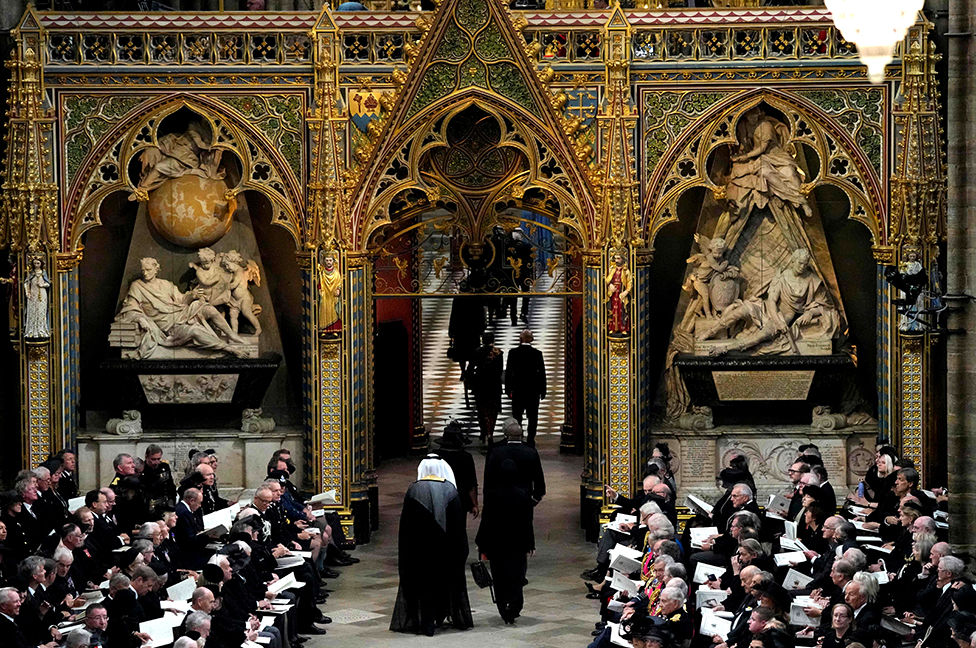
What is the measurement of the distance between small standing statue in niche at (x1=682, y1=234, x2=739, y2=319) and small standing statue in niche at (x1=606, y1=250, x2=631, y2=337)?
1.13 m

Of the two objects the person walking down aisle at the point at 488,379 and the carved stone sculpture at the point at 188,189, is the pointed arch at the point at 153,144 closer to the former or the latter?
the carved stone sculpture at the point at 188,189

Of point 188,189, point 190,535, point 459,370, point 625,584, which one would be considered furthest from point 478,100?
point 459,370

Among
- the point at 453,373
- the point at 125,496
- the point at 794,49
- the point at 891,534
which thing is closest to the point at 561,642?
the point at 891,534

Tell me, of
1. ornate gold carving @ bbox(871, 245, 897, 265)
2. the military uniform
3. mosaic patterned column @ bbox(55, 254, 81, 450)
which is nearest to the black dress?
the military uniform

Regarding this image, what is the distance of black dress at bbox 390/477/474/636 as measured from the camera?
20172 mm

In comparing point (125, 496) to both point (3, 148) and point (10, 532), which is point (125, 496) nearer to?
point (10, 532)

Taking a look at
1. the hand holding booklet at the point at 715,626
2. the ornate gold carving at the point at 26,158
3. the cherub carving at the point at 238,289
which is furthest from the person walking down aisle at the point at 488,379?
the hand holding booklet at the point at 715,626

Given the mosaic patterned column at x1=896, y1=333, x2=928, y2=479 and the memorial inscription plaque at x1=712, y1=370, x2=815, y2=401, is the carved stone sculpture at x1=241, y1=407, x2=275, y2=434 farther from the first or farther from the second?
the mosaic patterned column at x1=896, y1=333, x2=928, y2=479

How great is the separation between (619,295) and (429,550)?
5.51 meters

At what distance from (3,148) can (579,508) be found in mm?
8806

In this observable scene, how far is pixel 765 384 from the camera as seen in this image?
25.3m

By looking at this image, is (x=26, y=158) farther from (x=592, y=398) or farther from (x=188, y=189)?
(x=592, y=398)

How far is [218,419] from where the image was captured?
85.2ft

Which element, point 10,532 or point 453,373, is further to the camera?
point 453,373
